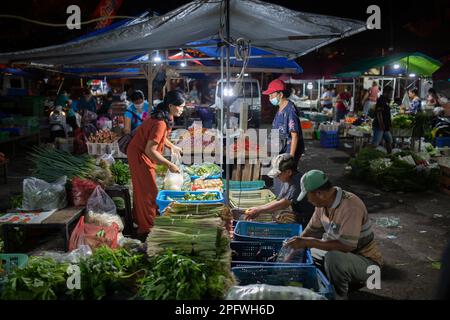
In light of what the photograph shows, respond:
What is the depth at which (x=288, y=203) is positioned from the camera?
4430 millimetres

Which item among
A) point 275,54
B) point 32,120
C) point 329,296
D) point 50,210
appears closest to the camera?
point 329,296

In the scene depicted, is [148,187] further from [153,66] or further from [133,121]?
[153,66]

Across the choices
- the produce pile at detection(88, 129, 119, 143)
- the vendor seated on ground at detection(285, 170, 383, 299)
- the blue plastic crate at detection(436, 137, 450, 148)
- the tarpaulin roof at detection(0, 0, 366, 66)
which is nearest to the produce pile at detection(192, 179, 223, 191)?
the tarpaulin roof at detection(0, 0, 366, 66)

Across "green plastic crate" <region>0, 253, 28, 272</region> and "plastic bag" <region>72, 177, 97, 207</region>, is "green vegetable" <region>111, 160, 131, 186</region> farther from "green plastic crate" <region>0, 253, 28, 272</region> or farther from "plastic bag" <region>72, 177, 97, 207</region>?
"green plastic crate" <region>0, 253, 28, 272</region>

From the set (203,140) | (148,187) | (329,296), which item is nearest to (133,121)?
(203,140)

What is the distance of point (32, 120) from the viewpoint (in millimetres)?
14172

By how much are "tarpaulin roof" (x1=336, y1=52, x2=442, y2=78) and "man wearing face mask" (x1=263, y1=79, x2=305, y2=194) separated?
772cm

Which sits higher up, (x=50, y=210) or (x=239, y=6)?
(x=239, y=6)

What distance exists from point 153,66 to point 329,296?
22.6ft

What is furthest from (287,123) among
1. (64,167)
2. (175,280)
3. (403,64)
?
(403,64)

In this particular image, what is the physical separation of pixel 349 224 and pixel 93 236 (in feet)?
9.84

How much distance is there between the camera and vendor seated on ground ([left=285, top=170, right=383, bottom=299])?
3.41m

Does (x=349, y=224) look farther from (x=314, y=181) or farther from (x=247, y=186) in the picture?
(x=247, y=186)
